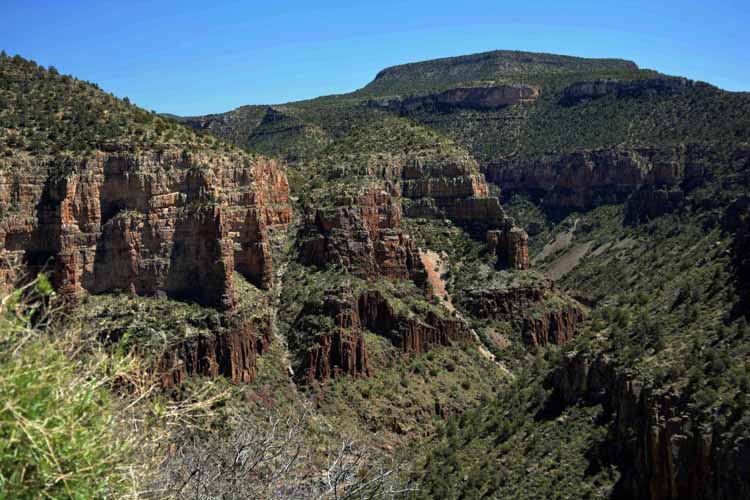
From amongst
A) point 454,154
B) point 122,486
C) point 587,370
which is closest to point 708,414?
point 587,370

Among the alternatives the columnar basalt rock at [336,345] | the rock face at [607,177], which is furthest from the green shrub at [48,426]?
the rock face at [607,177]

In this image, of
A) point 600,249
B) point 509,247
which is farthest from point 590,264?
point 509,247

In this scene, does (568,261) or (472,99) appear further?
(472,99)

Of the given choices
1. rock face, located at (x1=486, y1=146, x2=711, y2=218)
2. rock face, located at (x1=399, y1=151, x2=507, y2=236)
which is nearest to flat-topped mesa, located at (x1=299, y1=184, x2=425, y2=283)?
rock face, located at (x1=399, y1=151, x2=507, y2=236)

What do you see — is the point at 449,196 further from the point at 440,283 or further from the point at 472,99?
the point at 472,99

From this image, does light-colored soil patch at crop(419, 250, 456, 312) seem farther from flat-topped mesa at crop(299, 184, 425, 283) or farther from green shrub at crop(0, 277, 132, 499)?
green shrub at crop(0, 277, 132, 499)

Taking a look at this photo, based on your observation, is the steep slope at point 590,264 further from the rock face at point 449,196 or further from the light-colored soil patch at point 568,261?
the light-colored soil patch at point 568,261
